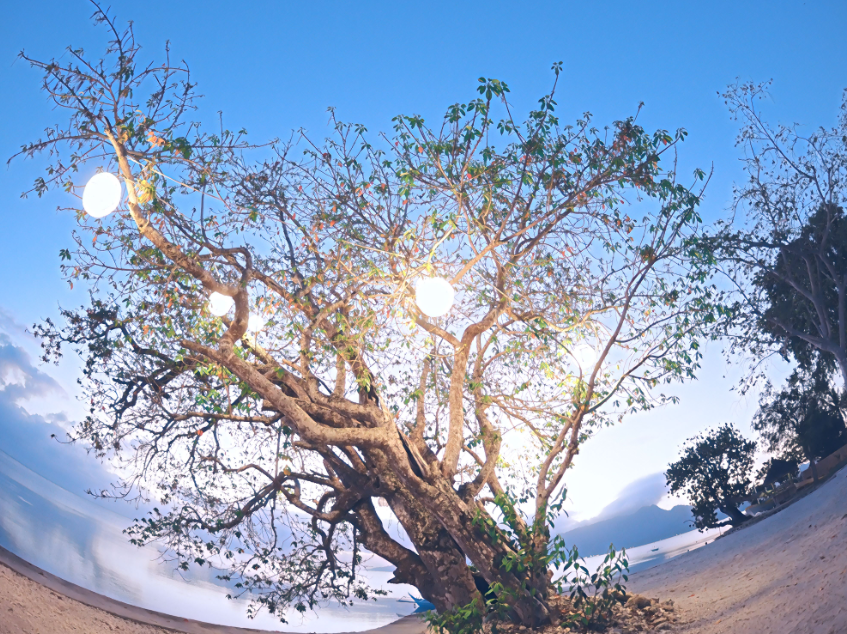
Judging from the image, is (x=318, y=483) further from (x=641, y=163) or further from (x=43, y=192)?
(x=641, y=163)

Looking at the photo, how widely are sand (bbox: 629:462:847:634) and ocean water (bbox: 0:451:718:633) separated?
4.76ft

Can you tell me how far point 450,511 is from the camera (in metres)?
6.28

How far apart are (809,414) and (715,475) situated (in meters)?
3.22

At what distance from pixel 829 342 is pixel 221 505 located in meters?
14.0

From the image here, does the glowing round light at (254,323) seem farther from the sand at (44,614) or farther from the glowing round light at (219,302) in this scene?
the sand at (44,614)

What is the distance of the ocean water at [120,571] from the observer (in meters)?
8.29

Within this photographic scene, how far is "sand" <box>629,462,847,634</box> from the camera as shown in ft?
14.2

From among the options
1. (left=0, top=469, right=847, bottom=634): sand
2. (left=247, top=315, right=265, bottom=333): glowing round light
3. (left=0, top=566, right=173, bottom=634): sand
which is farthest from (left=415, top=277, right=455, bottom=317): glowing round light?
(left=0, top=566, right=173, bottom=634): sand

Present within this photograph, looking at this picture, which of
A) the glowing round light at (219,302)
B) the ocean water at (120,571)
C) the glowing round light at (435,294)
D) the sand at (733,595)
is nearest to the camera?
the sand at (733,595)

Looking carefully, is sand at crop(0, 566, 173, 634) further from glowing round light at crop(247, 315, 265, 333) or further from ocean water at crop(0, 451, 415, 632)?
glowing round light at crop(247, 315, 265, 333)

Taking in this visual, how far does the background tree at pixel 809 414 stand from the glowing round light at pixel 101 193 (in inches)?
655

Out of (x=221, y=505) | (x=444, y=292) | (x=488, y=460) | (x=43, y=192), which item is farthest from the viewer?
(x=221, y=505)

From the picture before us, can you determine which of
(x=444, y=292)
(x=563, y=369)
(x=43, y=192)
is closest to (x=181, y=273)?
(x=43, y=192)

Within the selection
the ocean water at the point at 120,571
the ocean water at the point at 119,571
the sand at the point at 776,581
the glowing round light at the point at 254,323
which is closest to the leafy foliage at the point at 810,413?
the sand at the point at 776,581
